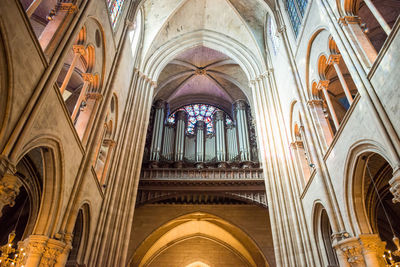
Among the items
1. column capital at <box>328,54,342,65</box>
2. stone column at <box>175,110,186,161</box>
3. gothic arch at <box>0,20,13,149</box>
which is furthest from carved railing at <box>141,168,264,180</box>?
gothic arch at <box>0,20,13,149</box>

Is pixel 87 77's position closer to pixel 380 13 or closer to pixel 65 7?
pixel 65 7

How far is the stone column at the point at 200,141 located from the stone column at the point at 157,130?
214 cm

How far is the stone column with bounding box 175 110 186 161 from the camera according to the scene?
17516mm

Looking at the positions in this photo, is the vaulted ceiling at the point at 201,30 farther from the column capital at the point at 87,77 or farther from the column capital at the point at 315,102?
the column capital at the point at 87,77

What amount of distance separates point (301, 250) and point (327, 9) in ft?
21.8

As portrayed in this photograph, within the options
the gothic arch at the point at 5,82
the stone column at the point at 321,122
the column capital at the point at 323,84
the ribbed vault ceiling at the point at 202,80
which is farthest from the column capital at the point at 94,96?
the ribbed vault ceiling at the point at 202,80

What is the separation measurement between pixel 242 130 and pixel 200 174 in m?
4.94

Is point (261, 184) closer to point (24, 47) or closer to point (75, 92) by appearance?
point (75, 92)

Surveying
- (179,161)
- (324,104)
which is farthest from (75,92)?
(324,104)

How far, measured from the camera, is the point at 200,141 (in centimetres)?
1864

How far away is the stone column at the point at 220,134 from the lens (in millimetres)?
17528

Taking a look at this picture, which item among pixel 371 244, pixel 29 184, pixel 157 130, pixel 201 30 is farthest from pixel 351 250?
pixel 157 130

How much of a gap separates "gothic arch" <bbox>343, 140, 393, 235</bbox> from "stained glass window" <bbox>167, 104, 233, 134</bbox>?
13.1 m

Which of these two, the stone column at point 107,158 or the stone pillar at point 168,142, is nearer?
the stone column at point 107,158
